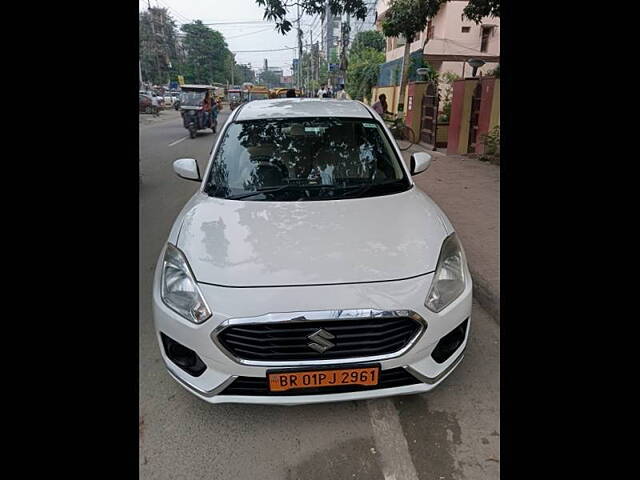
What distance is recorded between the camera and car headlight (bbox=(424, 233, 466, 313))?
188 centimetres

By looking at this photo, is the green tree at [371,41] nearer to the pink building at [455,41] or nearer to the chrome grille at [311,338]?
the pink building at [455,41]

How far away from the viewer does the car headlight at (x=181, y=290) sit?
1.79m

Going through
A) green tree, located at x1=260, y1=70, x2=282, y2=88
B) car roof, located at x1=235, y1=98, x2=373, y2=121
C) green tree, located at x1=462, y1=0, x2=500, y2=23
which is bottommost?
car roof, located at x1=235, y1=98, x2=373, y2=121

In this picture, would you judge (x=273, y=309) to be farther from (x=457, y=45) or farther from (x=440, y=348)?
(x=457, y=45)

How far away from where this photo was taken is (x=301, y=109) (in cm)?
329

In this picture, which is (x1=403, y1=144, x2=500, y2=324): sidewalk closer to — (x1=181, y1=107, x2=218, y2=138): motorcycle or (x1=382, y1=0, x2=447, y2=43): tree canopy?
(x1=382, y1=0, x2=447, y2=43): tree canopy

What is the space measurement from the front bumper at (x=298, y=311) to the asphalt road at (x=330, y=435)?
0.28m

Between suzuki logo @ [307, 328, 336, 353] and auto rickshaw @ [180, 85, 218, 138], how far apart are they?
15699 mm

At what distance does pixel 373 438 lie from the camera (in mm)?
1951

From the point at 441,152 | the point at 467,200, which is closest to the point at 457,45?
the point at 441,152

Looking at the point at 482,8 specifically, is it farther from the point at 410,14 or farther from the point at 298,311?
the point at 298,311

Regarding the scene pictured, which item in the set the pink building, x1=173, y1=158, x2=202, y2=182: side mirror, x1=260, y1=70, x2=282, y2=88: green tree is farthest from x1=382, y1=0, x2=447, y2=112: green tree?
x1=260, y1=70, x2=282, y2=88: green tree

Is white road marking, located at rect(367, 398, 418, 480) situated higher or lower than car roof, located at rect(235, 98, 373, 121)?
lower

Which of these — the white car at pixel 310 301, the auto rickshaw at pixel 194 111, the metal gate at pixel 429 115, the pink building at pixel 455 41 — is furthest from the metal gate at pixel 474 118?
the pink building at pixel 455 41
